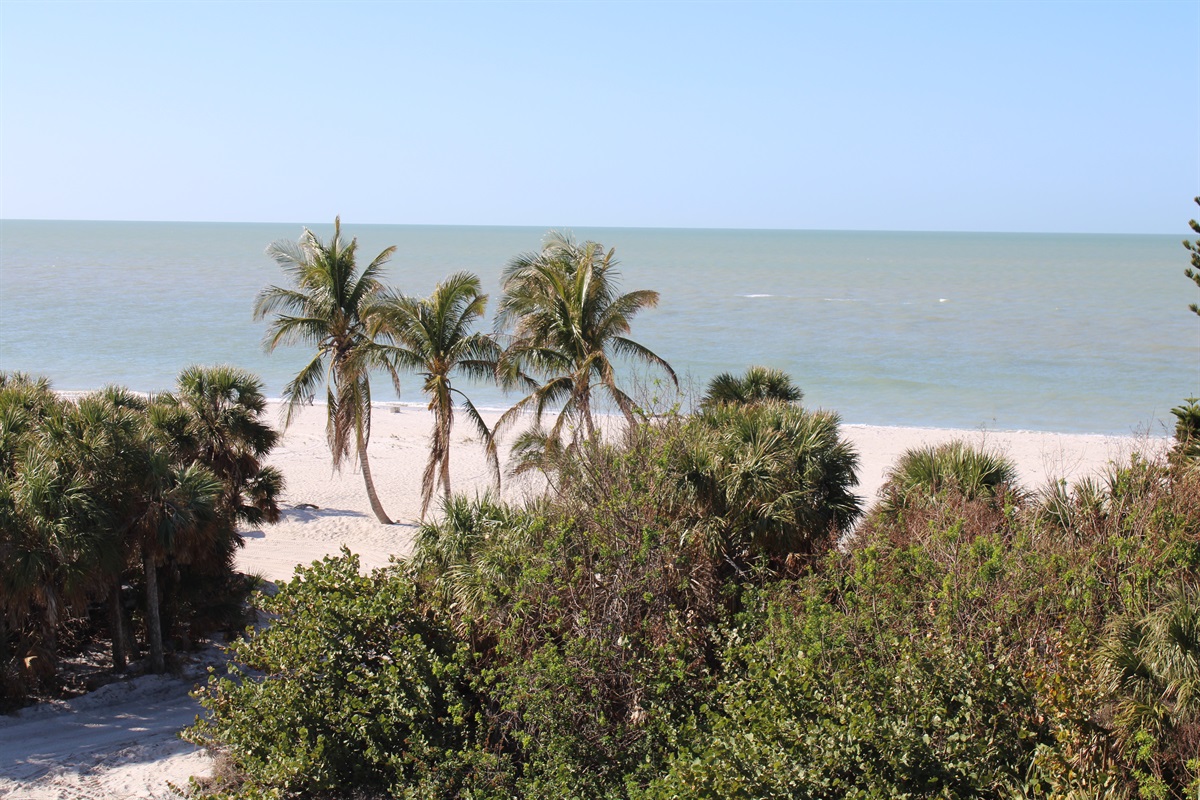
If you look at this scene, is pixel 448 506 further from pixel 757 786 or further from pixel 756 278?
pixel 756 278

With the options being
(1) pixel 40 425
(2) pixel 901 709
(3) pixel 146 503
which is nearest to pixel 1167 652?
(2) pixel 901 709

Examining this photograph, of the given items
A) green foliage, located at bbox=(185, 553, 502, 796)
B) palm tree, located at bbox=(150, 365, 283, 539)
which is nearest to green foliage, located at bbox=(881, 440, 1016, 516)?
green foliage, located at bbox=(185, 553, 502, 796)

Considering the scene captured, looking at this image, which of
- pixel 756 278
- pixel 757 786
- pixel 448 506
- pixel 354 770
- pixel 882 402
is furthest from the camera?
pixel 756 278

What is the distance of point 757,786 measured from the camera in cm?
755

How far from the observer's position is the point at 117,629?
45.8 ft

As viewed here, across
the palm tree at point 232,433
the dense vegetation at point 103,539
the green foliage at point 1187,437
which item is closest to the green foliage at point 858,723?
the green foliage at point 1187,437

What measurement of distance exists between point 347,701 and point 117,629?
6.54 metres

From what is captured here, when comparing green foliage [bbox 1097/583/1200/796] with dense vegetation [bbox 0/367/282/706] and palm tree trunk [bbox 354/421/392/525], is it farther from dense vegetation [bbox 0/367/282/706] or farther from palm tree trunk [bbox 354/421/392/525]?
palm tree trunk [bbox 354/421/392/525]

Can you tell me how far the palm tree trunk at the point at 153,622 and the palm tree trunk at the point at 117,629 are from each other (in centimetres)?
36

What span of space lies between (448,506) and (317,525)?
479 inches

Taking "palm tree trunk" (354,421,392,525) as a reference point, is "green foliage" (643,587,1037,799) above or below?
above

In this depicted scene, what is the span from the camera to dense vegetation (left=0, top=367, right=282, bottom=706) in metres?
11.7

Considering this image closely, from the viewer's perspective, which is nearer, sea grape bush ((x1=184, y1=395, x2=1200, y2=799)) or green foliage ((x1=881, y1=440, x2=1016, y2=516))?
sea grape bush ((x1=184, y1=395, x2=1200, y2=799))

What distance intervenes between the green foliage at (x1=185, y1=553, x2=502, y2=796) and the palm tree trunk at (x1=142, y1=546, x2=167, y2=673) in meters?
4.35
